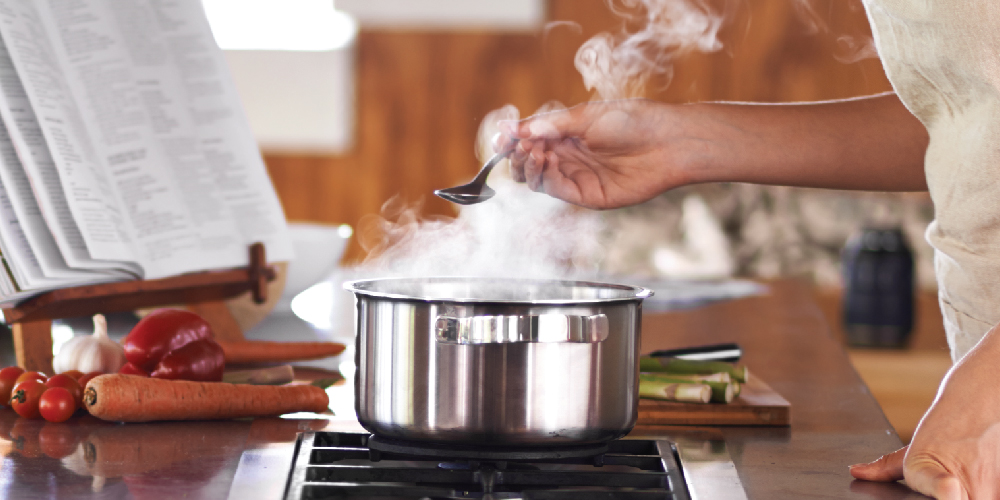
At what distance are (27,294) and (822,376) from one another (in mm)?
863

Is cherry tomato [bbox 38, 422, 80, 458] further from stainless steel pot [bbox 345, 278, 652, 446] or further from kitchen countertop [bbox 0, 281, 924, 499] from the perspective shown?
stainless steel pot [bbox 345, 278, 652, 446]

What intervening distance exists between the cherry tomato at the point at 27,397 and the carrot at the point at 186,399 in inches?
1.6

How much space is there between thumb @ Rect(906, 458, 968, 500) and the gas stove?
0.11m

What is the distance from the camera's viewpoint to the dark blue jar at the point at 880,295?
3047 millimetres

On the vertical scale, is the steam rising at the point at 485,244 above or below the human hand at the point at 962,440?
above

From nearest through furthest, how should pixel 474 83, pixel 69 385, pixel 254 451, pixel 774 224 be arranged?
1. pixel 254 451
2. pixel 69 385
3. pixel 774 224
4. pixel 474 83

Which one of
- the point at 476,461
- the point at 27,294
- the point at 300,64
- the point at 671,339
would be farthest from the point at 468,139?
the point at 476,461

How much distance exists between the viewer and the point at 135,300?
1074 mm

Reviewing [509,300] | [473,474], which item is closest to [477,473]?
[473,474]

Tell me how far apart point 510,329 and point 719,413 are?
1.12 ft

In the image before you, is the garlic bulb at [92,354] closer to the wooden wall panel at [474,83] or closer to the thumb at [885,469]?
the thumb at [885,469]

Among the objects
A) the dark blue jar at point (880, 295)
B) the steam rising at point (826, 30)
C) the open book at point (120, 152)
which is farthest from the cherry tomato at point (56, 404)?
the steam rising at point (826, 30)

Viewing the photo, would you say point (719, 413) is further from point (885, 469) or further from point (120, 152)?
point (120, 152)

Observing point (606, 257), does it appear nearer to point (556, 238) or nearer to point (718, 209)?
point (718, 209)
